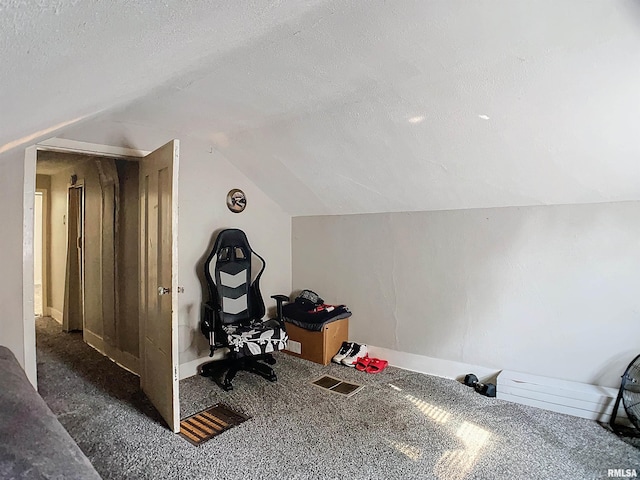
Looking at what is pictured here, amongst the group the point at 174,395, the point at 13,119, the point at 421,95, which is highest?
the point at 421,95

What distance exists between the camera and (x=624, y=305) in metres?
2.59

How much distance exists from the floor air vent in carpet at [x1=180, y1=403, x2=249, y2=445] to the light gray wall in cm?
160

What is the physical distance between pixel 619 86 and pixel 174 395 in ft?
9.79

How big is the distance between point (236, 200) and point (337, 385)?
197 cm

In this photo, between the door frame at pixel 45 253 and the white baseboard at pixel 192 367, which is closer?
the white baseboard at pixel 192 367

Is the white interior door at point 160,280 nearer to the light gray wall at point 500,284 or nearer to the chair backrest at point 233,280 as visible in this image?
the chair backrest at point 233,280

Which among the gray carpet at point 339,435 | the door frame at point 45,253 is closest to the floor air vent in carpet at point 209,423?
the gray carpet at point 339,435

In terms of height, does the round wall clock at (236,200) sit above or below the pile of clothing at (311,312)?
above

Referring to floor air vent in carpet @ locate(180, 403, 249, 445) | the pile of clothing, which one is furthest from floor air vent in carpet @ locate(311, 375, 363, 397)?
floor air vent in carpet @ locate(180, 403, 249, 445)

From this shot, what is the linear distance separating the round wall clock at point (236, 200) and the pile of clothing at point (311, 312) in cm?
111

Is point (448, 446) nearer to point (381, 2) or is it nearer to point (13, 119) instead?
point (381, 2)

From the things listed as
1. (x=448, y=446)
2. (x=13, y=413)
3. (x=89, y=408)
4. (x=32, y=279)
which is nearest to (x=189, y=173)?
(x=32, y=279)

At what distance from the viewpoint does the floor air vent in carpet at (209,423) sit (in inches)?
94.2

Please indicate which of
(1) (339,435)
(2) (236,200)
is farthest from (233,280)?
(1) (339,435)
